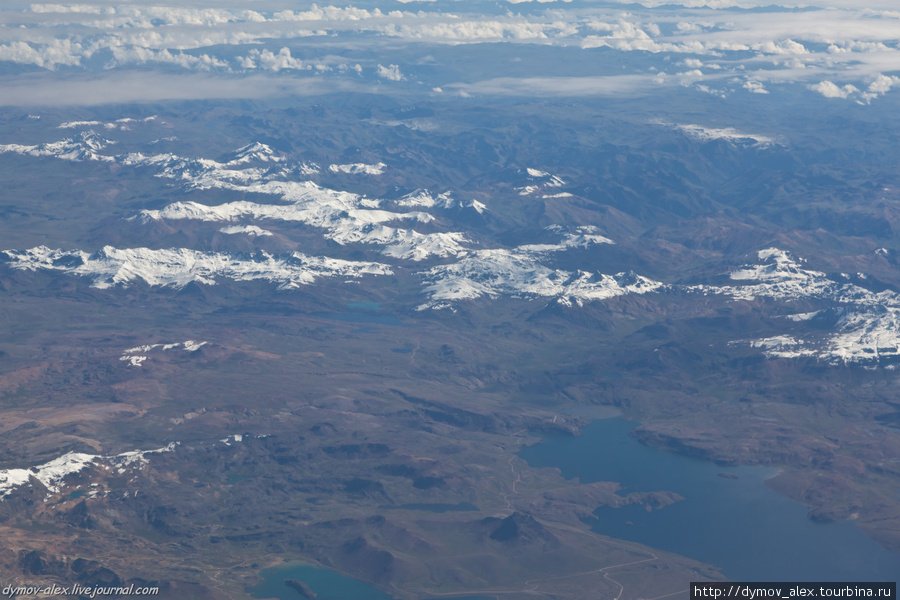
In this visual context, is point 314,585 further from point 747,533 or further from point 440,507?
point 747,533

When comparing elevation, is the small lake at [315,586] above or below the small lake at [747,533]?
above

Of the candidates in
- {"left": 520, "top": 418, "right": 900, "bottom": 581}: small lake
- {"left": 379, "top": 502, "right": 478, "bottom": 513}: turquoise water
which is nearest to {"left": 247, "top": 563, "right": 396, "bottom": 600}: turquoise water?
{"left": 379, "top": 502, "right": 478, "bottom": 513}: turquoise water

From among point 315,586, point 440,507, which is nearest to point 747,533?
point 440,507

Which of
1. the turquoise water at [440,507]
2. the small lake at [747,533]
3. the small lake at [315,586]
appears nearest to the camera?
the small lake at [315,586]

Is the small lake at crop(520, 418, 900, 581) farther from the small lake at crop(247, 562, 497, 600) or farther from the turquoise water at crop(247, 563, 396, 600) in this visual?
Result: the turquoise water at crop(247, 563, 396, 600)

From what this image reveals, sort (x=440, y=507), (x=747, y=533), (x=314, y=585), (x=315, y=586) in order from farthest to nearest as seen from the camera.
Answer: (x=440, y=507) < (x=747, y=533) < (x=314, y=585) < (x=315, y=586)

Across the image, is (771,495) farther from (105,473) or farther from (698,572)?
(105,473)

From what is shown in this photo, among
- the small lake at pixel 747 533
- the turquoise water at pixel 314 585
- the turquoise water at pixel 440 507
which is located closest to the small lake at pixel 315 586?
the turquoise water at pixel 314 585

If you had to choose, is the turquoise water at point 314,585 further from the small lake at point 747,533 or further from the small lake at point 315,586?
the small lake at point 747,533
